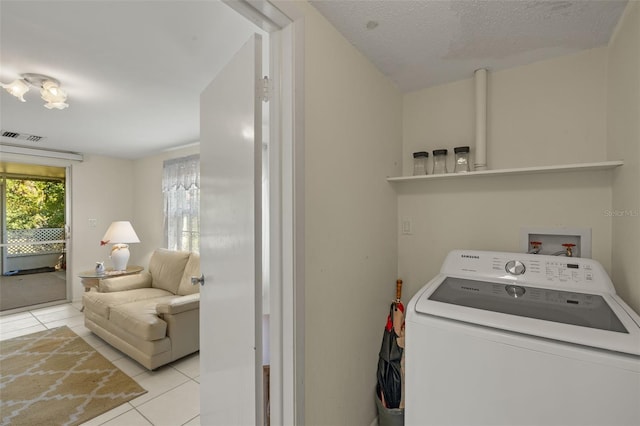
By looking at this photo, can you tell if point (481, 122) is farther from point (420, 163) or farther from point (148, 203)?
point (148, 203)

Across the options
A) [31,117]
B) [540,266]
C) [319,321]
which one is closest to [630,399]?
[540,266]

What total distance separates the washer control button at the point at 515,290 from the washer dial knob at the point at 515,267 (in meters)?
0.08

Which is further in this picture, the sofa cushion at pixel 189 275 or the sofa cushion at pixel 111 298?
the sofa cushion at pixel 189 275

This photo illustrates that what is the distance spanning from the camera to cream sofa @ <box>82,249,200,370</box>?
243 centimetres

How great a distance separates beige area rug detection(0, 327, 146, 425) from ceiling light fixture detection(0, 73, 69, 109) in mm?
2112

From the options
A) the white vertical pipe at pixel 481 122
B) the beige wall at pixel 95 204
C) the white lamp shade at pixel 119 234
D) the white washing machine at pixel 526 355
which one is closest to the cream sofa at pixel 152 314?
the white lamp shade at pixel 119 234

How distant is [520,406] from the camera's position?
0.95 meters

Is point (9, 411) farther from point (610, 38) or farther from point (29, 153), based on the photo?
point (610, 38)

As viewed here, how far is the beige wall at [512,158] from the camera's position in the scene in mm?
1527

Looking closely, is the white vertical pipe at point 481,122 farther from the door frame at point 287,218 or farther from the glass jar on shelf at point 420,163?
the door frame at point 287,218

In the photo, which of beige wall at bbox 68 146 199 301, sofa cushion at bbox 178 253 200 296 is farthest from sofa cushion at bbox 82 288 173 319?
beige wall at bbox 68 146 199 301

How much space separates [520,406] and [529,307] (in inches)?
13.9

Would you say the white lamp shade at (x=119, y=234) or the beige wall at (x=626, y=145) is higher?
the beige wall at (x=626, y=145)

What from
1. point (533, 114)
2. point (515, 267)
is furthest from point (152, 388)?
point (533, 114)
